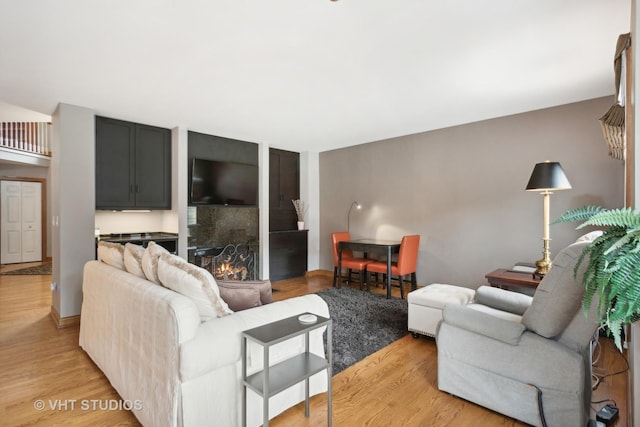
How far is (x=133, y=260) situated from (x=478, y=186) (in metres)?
4.05

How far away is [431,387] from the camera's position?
86.8 inches

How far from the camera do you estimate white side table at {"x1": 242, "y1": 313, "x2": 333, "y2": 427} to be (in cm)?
146

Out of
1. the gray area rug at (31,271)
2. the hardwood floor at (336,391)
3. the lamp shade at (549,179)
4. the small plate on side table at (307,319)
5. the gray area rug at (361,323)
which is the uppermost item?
the lamp shade at (549,179)

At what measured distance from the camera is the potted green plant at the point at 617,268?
869 mm

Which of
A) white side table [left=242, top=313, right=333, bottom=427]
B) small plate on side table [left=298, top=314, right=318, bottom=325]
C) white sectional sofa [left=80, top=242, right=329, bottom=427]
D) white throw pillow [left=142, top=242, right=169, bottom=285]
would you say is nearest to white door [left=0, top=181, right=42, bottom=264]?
white sectional sofa [left=80, top=242, right=329, bottom=427]

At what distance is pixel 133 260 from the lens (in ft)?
7.15

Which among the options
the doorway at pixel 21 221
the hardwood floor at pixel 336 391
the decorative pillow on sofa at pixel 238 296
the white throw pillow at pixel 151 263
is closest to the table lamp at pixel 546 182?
the hardwood floor at pixel 336 391

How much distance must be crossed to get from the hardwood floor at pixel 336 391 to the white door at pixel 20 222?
5637mm

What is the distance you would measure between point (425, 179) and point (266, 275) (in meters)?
3.05

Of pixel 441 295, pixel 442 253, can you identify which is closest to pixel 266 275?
pixel 442 253

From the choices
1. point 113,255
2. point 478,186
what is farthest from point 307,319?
point 478,186

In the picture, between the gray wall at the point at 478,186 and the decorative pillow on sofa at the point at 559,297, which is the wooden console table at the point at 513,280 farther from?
the decorative pillow on sofa at the point at 559,297

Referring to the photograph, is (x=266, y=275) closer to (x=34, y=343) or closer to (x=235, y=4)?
(x=34, y=343)

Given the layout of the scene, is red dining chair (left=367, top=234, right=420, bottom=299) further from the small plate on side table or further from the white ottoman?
the small plate on side table
